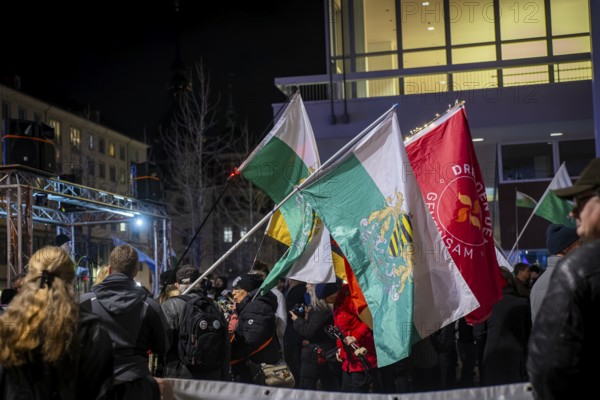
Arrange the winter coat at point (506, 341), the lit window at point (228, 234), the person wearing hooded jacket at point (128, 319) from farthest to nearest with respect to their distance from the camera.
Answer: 1. the lit window at point (228, 234)
2. the winter coat at point (506, 341)
3. the person wearing hooded jacket at point (128, 319)

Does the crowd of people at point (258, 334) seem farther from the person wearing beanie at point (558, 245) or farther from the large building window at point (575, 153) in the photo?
the large building window at point (575, 153)

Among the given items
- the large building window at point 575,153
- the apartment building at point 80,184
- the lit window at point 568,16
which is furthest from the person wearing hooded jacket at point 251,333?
the lit window at point 568,16

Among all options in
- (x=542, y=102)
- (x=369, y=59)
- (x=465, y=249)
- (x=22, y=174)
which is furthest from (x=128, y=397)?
(x=369, y=59)

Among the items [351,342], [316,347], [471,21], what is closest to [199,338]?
[351,342]

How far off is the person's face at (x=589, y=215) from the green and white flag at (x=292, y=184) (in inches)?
193

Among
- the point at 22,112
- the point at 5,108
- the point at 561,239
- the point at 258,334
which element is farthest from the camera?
the point at 22,112

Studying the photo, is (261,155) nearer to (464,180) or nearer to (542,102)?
(464,180)

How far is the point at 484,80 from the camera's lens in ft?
61.2

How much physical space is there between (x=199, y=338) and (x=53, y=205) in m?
23.7

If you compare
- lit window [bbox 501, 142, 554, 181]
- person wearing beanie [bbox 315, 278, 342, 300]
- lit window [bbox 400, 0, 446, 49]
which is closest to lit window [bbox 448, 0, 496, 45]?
lit window [bbox 400, 0, 446, 49]

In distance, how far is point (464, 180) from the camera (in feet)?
24.7

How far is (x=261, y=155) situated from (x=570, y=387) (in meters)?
6.05

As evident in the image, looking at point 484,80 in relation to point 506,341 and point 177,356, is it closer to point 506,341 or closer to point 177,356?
point 506,341

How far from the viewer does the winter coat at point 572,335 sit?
2.63m
